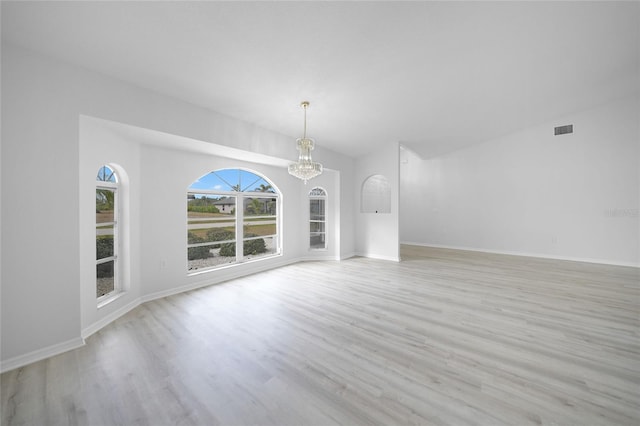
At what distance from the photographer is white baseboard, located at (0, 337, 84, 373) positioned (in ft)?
6.75

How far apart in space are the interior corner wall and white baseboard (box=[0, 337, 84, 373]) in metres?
5.88

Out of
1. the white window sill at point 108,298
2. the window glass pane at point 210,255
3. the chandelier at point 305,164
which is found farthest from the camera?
the window glass pane at point 210,255

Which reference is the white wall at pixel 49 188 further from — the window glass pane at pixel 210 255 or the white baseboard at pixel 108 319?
the window glass pane at pixel 210 255

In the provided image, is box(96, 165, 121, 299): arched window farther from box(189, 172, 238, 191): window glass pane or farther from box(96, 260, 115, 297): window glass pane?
box(189, 172, 238, 191): window glass pane

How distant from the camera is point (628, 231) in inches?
220

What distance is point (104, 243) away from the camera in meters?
3.17

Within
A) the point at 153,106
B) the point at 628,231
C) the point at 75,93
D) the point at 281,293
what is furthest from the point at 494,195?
the point at 75,93

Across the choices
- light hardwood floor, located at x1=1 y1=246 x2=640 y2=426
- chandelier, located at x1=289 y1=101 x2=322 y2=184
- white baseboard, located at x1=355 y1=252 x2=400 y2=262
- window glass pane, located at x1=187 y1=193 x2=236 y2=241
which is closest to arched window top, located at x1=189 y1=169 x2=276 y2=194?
window glass pane, located at x1=187 y1=193 x2=236 y2=241

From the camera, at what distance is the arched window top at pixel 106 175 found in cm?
303

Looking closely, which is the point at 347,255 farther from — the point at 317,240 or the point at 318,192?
the point at 318,192

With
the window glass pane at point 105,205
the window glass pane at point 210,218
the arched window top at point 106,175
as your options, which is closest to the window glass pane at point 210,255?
the window glass pane at point 210,218

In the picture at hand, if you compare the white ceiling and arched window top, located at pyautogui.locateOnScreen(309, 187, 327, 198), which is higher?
the white ceiling

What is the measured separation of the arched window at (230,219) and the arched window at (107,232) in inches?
43.1

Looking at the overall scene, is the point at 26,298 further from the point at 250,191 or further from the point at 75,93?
the point at 250,191
